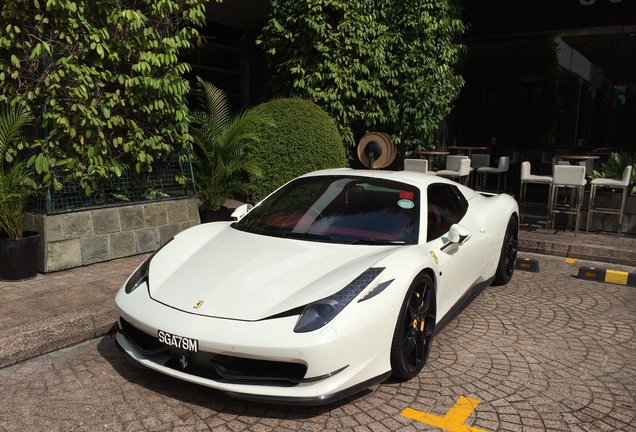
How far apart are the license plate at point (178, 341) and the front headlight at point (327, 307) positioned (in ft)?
1.82

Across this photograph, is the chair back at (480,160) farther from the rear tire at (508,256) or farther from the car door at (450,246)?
the car door at (450,246)

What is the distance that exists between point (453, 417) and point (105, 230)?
4.49m

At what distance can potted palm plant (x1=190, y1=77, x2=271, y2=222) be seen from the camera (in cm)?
767

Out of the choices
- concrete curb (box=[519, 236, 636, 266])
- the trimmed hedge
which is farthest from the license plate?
concrete curb (box=[519, 236, 636, 266])

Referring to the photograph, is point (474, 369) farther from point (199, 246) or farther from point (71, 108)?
point (71, 108)

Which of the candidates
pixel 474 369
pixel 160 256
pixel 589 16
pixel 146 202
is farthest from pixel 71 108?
pixel 589 16

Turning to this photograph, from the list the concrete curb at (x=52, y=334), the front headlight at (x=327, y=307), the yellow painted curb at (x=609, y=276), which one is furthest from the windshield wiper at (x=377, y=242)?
the yellow painted curb at (x=609, y=276)

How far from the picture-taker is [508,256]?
568cm

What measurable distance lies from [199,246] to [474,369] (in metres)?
2.13

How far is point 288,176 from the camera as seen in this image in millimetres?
8242

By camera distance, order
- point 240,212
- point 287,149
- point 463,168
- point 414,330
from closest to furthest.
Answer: point 414,330 → point 240,212 → point 287,149 → point 463,168

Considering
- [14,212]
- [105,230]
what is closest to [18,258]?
[14,212]

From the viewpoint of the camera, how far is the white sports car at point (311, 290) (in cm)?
270

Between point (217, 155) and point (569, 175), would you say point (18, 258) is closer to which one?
point (217, 155)
